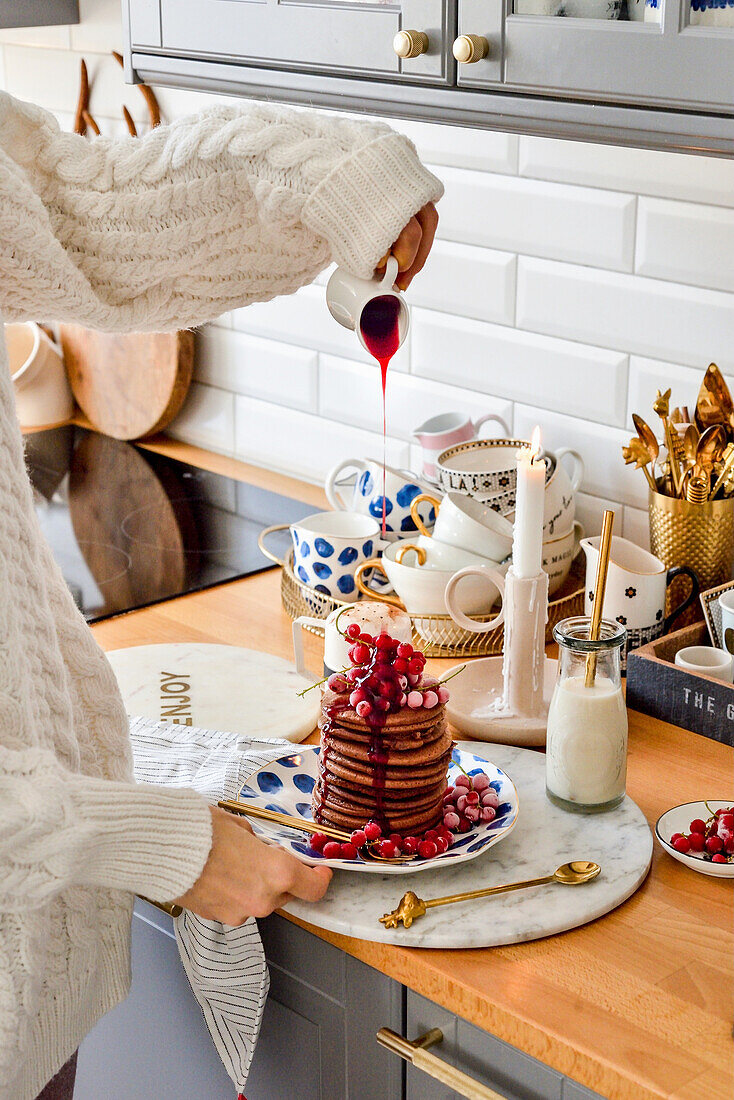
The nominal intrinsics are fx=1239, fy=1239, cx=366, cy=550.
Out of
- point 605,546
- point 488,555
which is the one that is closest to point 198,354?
point 488,555

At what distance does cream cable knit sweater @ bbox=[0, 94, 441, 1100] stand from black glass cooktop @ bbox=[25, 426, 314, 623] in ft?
1.94

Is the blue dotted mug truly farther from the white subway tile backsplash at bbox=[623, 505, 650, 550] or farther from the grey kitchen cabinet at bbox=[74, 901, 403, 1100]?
the grey kitchen cabinet at bbox=[74, 901, 403, 1100]

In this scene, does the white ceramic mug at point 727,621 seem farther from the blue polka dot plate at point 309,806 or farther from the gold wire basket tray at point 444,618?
the blue polka dot plate at point 309,806

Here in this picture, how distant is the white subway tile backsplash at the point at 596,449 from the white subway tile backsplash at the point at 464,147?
1.09 ft

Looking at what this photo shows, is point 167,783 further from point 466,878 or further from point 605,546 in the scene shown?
point 605,546

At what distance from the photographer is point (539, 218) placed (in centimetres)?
162

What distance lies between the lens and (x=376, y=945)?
3.24ft

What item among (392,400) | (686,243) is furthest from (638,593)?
(392,400)

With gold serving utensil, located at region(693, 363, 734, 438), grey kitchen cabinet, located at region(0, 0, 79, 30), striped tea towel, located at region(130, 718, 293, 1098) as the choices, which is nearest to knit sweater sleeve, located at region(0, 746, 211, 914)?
striped tea towel, located at region(130, 718, 293, 1098)

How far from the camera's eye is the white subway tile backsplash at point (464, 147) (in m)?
1.63

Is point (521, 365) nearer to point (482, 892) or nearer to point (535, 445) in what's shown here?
point (535, 445)

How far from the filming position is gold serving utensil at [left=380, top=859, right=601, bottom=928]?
39.0 inches

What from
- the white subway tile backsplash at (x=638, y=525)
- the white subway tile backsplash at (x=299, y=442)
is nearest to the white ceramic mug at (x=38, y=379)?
the white subway tile backsplash at (x=299, y=442)

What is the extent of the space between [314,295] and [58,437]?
2.15 feet
